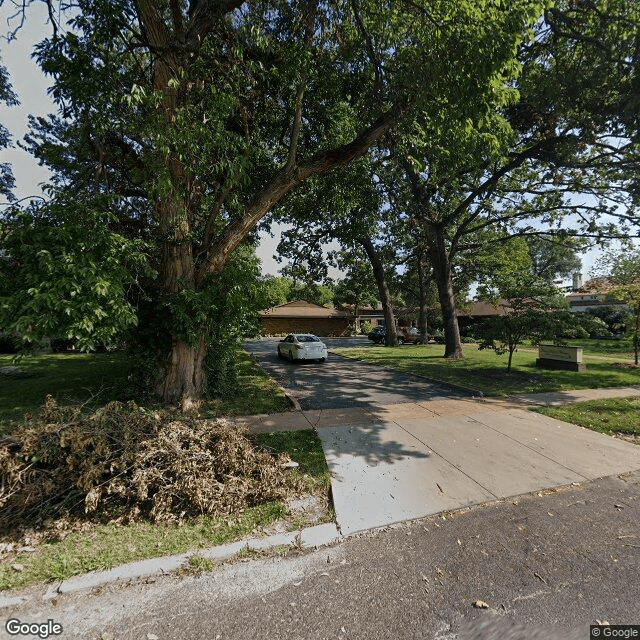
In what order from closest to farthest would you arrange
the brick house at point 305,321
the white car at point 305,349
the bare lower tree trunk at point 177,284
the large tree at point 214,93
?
1. the large tree at point 214,93
2. the bare lower tree trunk at point 177,284
3. the white car at point 305,349
4. the brick house at point 305,321

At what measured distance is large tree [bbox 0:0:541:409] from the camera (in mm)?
5324

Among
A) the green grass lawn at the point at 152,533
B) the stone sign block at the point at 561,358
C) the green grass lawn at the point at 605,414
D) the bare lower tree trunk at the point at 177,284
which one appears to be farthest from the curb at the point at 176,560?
the stone sign block at the point at 561,358

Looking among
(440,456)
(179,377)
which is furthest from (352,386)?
(440,456)

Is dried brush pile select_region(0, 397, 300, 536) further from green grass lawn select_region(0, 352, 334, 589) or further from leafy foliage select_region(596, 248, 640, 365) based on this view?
leafy foliage select_region(596, 248, 640, 365)

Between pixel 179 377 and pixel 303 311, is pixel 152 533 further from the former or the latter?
pixel 303 311

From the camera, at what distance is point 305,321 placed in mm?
42594

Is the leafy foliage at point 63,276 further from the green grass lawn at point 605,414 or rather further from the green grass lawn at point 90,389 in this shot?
the green grass lawn at point 605,414

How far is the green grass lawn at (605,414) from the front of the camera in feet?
20.5

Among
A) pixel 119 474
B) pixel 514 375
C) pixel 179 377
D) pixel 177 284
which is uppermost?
pixel 177 284

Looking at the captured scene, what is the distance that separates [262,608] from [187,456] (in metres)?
1.83

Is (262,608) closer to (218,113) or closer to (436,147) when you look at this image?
(218,113)

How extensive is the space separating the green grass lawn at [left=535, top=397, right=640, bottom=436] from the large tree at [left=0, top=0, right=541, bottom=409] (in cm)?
610

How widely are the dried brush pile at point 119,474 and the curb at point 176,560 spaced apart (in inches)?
20.4

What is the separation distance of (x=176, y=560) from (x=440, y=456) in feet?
11.9
